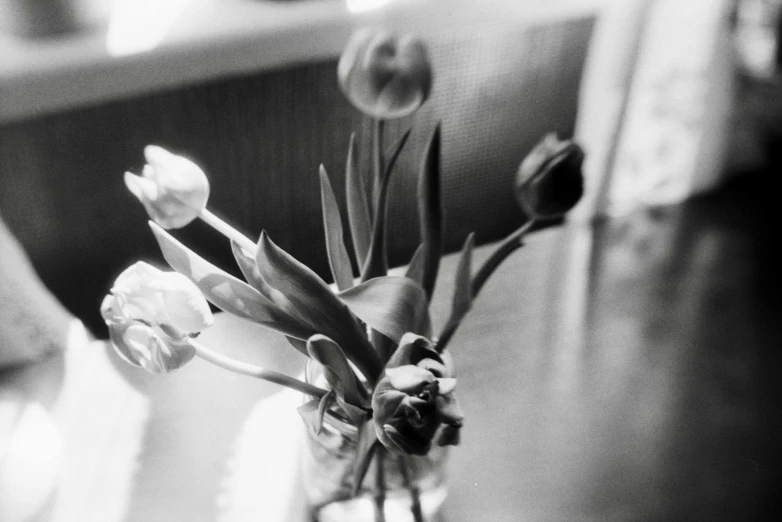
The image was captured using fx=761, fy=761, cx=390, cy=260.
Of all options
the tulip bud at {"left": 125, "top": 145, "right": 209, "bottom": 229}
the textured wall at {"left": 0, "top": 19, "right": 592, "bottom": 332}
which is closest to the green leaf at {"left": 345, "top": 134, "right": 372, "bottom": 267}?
the tulip bud at {"left": 125, "top": 145, "right": 209, "bottom": 229}

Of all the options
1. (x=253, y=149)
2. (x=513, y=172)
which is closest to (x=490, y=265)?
(x=253, y=149)

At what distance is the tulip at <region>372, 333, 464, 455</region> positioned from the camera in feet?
1.19

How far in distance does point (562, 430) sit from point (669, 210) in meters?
0.48

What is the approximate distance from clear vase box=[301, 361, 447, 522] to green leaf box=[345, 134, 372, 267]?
0.30ft

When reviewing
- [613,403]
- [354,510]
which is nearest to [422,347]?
[354,510]

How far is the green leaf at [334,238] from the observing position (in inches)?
20.0

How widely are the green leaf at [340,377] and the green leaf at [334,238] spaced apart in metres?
0.08

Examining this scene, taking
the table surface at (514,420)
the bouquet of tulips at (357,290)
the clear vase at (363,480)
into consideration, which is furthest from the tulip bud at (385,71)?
the table surface at (514,420)

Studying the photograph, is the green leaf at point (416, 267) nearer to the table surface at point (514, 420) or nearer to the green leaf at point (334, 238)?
the green leaf at point (334, 238)

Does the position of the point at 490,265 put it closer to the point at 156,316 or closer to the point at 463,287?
the point at 463,287

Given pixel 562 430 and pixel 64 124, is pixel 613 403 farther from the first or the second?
pixel 64 124

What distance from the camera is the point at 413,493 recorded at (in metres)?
0.56

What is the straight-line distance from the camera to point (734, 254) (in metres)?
0.95

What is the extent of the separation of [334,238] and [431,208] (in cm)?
7
